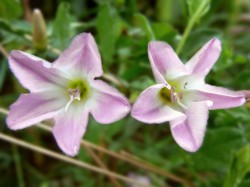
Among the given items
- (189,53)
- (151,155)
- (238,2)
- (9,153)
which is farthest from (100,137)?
(238,2)

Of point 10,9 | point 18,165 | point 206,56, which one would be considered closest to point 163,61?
point 206,56

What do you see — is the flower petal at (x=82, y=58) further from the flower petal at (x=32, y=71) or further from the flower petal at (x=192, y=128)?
the flower petal at (x=192, y=128)

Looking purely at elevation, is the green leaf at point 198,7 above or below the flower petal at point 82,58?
below

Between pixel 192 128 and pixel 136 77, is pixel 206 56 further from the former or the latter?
pixel 136 77

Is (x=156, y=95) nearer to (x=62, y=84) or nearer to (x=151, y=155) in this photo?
(x=62, y=84)

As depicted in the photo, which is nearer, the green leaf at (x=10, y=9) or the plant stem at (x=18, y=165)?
the green leaf at (x=10, y=9)

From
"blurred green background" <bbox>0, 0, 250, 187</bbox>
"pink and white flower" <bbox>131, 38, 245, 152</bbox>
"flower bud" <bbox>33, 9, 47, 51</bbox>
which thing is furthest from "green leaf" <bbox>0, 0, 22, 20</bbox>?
"pink and white flower" <bbox>131, 38, 245, 152</bbox>

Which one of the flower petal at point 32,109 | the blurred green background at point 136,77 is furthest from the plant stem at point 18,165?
the flower petal at point 32,109
